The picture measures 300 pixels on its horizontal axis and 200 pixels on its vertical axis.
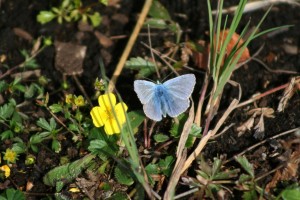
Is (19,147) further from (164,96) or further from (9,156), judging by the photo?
(164,96)

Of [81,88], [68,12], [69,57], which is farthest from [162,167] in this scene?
[68,12]

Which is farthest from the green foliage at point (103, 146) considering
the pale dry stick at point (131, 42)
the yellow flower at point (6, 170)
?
the yellow flower at point (6, 170)

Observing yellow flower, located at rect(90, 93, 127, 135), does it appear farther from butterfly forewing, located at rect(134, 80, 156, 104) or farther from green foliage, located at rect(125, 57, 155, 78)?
green foliage, located at rect(125, 57, 155, 78)

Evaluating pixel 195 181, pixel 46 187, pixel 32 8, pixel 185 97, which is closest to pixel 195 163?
pixel 195 181

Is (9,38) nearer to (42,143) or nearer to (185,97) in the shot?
(42,143)

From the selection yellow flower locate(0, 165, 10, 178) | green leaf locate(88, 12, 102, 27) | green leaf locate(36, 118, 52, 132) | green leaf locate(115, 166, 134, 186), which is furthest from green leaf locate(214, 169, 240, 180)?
green leaf locate(88, 12, 102, 27)

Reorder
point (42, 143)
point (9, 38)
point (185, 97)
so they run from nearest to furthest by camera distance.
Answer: point (185, 97)
point (42, 143)
point (9, 38)

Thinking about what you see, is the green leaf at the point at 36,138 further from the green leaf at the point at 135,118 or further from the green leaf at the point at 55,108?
the green leaf at the point at 135,118
